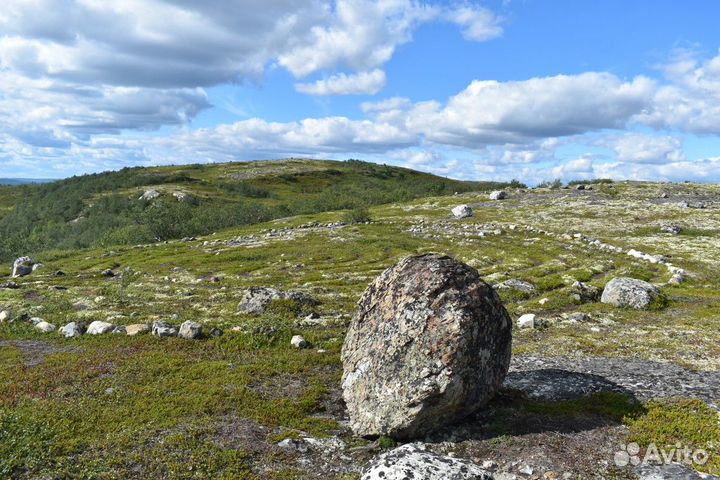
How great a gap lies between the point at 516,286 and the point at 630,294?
9828 millimetres

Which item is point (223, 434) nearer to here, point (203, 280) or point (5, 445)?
point (5, 445)

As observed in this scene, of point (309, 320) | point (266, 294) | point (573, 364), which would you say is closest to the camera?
point (573, 364)

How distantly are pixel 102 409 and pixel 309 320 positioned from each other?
16.6 m

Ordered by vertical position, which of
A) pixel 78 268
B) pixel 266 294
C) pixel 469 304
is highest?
pixel 469 304

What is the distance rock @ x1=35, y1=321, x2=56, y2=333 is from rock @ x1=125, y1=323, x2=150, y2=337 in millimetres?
5788

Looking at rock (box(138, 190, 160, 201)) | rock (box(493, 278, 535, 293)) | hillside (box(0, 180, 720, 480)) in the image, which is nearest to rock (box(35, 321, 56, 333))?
hillside (box(0, 180, 720, 480))

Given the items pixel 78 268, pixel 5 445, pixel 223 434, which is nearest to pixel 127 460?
pixel 223 434

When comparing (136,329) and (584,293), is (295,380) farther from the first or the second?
(584,293)

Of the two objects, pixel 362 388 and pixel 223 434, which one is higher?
pixel 362 388

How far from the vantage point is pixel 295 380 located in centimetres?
2372

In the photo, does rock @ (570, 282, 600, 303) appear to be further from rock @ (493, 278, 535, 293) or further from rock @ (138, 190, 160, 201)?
rock @ (138, 190, 160, 201)

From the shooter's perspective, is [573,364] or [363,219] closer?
[573,364]

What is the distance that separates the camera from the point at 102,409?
19734 millimetres

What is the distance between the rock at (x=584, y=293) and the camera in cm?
4153
